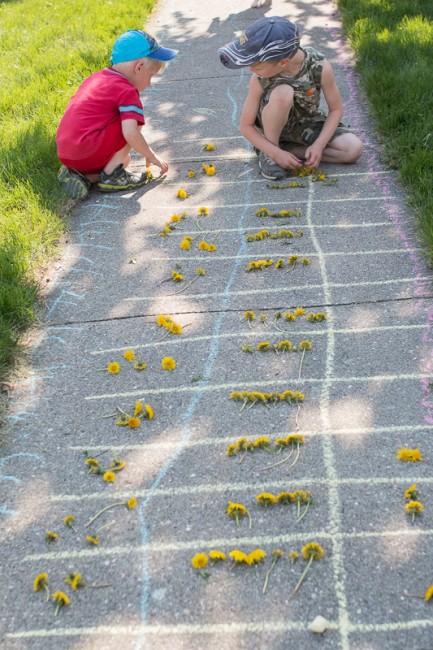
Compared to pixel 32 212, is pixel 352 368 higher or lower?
lower

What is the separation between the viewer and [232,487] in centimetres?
212

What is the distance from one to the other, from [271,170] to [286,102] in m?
0.40

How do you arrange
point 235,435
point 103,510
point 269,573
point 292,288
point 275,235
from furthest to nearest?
point 275,235 < point 292,288 < point 235,435 < point 103,510 < point 269,573

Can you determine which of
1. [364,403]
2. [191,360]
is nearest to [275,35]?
[191,360]

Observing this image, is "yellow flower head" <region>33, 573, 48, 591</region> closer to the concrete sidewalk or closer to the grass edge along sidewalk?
the concrete sidewalk

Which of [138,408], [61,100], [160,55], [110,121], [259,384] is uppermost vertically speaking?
[160,55]

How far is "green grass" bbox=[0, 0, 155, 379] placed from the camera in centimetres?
313

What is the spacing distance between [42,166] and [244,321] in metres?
2.05

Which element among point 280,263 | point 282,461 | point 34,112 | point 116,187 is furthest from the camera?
point 34,112

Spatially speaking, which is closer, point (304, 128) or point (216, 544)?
point (216, 544)

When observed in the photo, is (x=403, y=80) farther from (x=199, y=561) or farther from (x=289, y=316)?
(x=199, y=561)

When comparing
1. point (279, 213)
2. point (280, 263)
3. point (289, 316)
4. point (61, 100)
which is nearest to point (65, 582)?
point (289, 316)

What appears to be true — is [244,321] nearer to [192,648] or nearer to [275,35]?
[192,648]

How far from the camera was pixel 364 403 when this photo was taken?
2.39m
